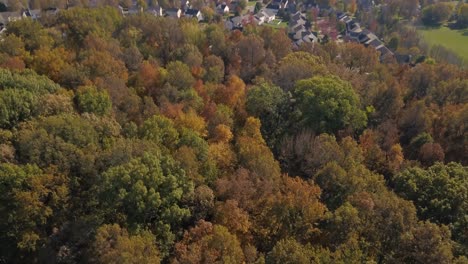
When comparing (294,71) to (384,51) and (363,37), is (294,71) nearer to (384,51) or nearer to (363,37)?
(384,51)

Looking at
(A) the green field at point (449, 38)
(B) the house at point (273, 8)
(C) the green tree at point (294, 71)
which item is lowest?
(A) the green field at point (449, 38)

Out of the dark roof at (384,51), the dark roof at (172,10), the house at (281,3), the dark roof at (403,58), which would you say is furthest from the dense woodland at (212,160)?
the house at (281,3)

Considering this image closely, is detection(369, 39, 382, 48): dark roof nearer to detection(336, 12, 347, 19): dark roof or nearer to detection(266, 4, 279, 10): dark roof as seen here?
detection(336, 12, 347, 19): dark roof

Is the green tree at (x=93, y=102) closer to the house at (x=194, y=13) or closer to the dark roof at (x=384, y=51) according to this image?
the dark roof at (x=384, y=51)

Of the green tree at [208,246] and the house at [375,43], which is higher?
the green tree at [208,246]

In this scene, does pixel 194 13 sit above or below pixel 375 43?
above

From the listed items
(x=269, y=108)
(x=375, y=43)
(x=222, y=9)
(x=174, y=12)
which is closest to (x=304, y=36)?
(x=375, y=43)
